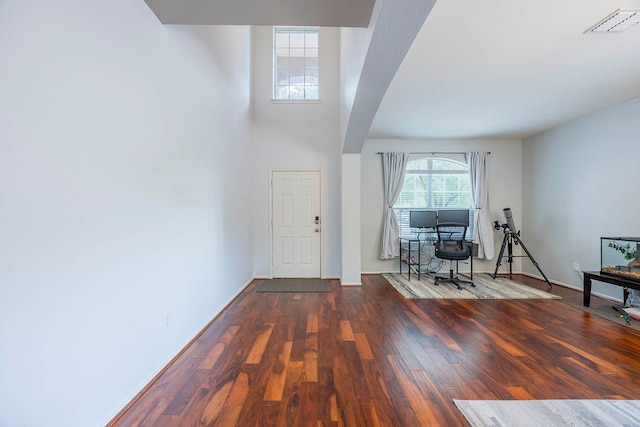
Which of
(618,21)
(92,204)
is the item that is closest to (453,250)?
(618,21)

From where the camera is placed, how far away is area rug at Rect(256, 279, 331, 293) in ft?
14.1

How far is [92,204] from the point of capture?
1.44 metres

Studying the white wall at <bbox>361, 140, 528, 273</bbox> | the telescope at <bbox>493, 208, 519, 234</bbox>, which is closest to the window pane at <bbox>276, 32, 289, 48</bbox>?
the white wall at <bbox>361, 140, 528, 273</bbox>

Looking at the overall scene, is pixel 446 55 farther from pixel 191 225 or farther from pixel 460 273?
pixel 460 273

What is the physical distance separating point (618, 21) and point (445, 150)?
3339 mm

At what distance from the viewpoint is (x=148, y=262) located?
1.92m

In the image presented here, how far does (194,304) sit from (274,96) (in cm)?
395

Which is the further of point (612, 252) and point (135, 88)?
point (612, 252)

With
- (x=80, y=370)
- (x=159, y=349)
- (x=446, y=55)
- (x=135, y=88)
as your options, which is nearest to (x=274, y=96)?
(x=446, y=55)

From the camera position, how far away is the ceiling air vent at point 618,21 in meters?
2.04

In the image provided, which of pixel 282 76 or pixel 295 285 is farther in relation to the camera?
pixel 282 76

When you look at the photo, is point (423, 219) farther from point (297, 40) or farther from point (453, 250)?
point (297, 40)

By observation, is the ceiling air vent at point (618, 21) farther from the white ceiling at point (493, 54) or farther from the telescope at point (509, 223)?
the telescope at point (509, 223)

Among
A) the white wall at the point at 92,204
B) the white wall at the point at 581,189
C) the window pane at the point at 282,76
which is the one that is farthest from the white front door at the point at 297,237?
the white wall at the point at 581,189
